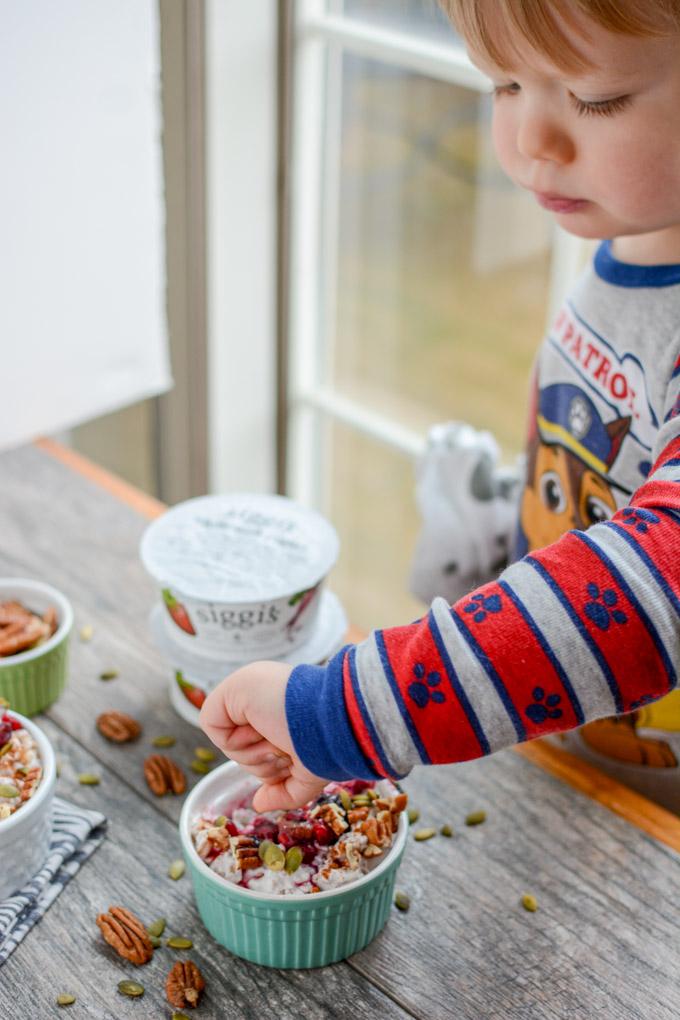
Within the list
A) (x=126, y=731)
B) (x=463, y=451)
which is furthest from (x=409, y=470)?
(x=126, y=731)

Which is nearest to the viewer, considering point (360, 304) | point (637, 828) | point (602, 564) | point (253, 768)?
point (602, 564)

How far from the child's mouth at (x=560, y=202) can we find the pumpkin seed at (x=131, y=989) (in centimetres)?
53

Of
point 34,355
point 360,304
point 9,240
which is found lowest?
point 360,304

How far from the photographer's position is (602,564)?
555 millimetres

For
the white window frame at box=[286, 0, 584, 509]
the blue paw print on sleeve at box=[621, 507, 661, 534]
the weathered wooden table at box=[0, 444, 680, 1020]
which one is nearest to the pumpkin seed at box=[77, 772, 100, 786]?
the weathered wooden table at box=[0, 444, 680, 1020]

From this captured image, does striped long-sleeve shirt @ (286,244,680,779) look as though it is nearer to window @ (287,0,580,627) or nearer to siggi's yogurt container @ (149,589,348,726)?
siggi's yogurt container @ (149,589,348,726)

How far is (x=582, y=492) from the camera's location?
32.6 inches

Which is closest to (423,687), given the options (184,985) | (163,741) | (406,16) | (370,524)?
(184,985)

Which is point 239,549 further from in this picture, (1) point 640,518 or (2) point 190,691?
(1) point 640,518

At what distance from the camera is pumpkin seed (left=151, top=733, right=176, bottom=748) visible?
33.6 inches

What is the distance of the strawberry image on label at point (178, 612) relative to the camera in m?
0.83

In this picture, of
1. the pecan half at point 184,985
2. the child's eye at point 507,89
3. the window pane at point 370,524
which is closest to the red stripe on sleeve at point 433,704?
the pecan half at point 184,985

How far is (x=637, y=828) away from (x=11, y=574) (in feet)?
1.91

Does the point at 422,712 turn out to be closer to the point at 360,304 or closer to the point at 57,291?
the point at 57,291
